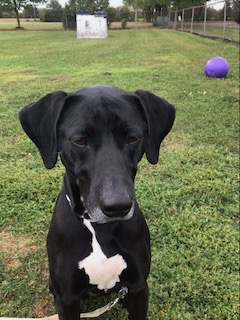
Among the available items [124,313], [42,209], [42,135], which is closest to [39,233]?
[42,209]

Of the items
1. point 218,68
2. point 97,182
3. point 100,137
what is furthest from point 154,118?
point 218,68

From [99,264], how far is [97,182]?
65 cm

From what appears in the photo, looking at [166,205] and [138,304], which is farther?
[166,205]

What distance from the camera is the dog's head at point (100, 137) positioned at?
1801 mm

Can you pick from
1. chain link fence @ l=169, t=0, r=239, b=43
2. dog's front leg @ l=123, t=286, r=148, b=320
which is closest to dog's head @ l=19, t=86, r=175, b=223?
dog's front leg @ l=123, t=286, r=148, b=320

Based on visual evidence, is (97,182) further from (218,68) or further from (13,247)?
(218,68)

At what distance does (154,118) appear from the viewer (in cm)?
217

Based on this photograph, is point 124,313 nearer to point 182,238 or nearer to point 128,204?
point 182,238

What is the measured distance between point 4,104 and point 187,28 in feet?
66.6

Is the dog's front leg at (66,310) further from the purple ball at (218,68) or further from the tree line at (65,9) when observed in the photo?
the purple ball at (218,68)

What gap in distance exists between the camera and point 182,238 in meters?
3.51

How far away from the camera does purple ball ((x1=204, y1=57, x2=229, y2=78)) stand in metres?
9.87

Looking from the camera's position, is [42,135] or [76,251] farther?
[76,251]

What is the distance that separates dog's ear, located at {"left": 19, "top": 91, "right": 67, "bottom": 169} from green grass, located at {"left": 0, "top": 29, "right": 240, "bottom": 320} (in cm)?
136
